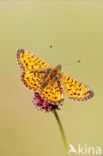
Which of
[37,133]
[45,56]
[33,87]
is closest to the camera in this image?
[33,87]

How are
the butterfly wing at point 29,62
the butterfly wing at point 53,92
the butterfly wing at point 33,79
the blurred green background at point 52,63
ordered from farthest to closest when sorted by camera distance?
1. the blurred green background at point 52,63
2. the butterfly wing at point 29,62
3. the butterfly wing at point 33,79
4. the butterfly wing at point 53,92

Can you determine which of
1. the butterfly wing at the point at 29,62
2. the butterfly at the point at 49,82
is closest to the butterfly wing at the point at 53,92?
the butterfly at the point at 49,82

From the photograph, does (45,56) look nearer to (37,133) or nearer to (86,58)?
(86,58)

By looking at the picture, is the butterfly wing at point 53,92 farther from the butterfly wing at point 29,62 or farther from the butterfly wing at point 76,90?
the butterfly wing at point 29,62

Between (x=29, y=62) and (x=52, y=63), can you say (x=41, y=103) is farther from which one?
(x=52, y=63)

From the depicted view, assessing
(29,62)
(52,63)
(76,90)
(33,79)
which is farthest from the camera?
(52,63)

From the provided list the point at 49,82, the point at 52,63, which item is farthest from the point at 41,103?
the point at 52,63

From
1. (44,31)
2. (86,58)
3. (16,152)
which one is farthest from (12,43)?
(16,152)
